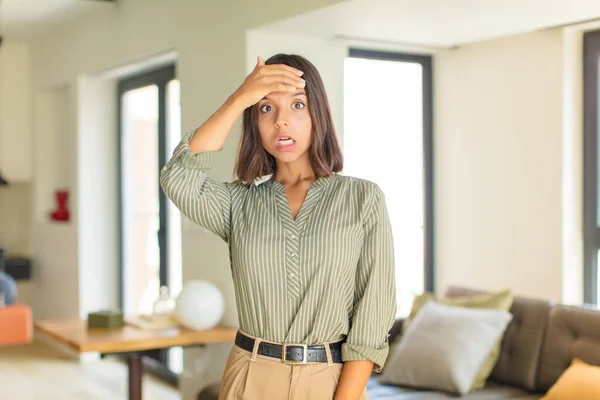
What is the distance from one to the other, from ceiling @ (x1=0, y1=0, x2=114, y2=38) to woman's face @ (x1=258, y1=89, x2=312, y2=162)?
3.72 meters

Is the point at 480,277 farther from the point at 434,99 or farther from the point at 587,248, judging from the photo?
the point at 434,99

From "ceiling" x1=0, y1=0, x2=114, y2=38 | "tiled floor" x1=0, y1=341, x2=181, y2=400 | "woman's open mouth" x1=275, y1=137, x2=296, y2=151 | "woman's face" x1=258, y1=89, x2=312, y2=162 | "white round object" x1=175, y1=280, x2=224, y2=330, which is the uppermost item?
"ceiling" x1=0, y1=0, x2=114, y2=38

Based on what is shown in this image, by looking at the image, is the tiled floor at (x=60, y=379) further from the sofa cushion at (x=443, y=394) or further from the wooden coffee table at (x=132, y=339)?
the sofa cushion at (x=443, y=394)

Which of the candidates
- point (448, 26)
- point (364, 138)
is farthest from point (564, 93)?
point (364, 138)

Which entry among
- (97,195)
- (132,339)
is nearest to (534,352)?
(132,339)

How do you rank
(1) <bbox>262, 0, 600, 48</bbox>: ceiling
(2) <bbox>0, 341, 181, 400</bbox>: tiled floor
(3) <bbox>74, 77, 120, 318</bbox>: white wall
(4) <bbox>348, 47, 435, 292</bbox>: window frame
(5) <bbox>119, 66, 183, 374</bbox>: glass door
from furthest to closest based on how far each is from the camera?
(3) <bbox>74, 77, 120, 318</bbox>: white wall → (5) <bbox>119, 66, 183, 374</bbox>: glass door → (2) <bbox>0, 341, 181, 400</bbox>: tiled floor → (4) <bbox>348, 47, 435, 292</bbox>: window frame → (1) <bbox>262, 0, 600, 48</bbox>: ceiling

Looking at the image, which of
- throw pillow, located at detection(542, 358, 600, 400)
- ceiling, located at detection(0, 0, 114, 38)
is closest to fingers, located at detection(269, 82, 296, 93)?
throw pillow, located at detection(542, 358, 600, 400)

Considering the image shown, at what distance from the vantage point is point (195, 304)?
3707 mm

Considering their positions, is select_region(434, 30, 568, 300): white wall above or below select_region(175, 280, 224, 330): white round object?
above

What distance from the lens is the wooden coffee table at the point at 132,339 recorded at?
11.3 feet

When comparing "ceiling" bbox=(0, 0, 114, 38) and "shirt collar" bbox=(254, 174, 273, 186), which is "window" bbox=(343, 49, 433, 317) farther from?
"shirt collar" bbox=(254, 174, 273, 186)

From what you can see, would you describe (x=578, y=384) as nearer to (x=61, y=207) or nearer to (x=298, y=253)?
(x=298, y=253)

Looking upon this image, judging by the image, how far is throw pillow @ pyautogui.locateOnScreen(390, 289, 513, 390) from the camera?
3.49 metres

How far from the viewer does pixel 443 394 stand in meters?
3.36
